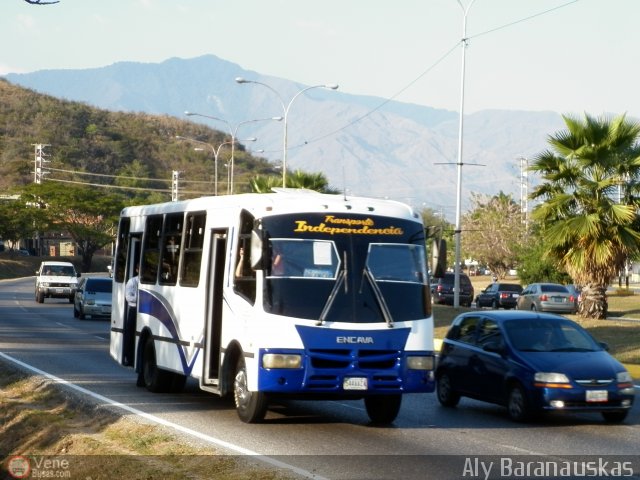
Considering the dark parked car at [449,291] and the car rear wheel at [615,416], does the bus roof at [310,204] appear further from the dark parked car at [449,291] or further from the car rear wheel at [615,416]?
the dark parked car at [449,291]

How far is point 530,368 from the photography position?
1630 centimetres

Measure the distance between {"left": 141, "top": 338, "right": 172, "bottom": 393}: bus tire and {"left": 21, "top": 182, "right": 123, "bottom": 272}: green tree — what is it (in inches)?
3608

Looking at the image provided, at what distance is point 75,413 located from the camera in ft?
53.8

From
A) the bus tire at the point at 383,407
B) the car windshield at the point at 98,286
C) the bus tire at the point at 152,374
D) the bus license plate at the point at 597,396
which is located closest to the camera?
the bus license plate at the point at 597,396

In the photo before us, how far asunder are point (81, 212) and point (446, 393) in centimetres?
9849

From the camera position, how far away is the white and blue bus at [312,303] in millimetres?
14922

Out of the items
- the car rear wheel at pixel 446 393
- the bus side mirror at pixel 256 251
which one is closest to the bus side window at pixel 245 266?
the bus side mirror at pixel 256 251

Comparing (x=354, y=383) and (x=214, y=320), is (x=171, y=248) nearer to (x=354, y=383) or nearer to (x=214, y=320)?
(x=214, y=320)

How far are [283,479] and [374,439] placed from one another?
3.91m

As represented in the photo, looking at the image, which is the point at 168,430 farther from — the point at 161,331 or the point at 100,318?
the point at 100,318

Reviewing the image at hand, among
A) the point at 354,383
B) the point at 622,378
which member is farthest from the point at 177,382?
the point at 622,378

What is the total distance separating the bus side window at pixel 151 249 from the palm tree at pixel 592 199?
19427 mm

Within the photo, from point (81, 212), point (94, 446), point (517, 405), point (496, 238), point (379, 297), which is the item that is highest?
point (81, 212)

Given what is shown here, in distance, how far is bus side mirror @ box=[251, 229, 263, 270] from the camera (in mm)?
15062
